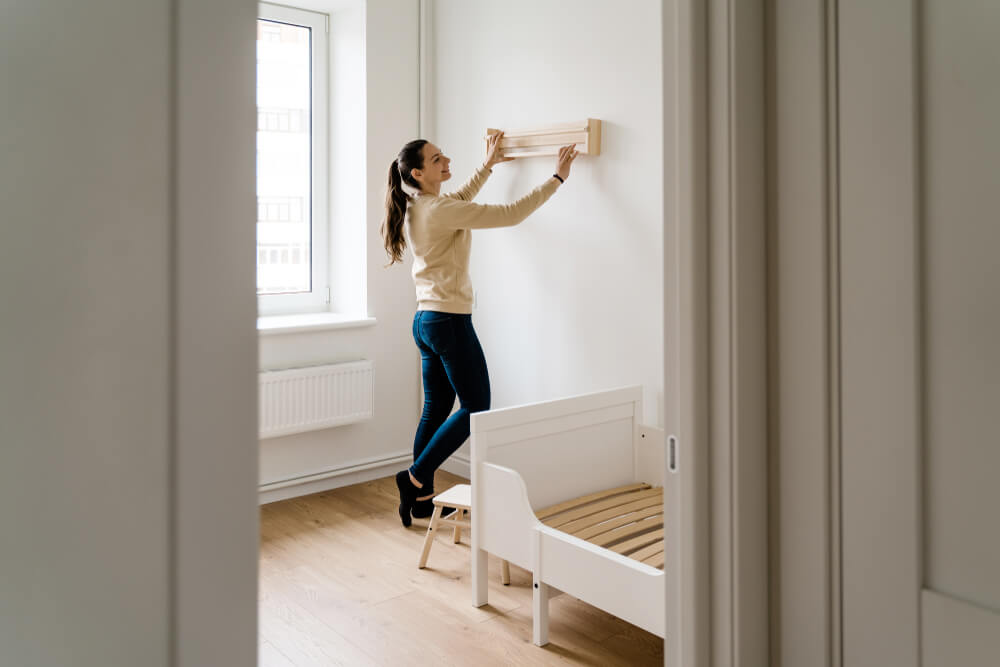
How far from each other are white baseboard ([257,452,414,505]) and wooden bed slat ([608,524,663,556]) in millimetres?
1896

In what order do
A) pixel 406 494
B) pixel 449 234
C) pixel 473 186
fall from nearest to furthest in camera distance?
pixel 449 234, pixel 406 494, pixel 473 186

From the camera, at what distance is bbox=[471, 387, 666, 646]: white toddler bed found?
219 centimetres

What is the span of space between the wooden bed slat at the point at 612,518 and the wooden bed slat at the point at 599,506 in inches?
0.8

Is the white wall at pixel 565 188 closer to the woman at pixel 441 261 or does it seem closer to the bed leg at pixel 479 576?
the woman at pixel 441 261

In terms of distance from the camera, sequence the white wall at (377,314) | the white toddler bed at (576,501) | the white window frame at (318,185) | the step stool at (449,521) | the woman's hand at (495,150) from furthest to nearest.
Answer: the white window frame at (318,185) < the white wall at (377,314) < the woman's hand at (495,150) < the step stool at (449,521) < the white toddler bed at (576,501)

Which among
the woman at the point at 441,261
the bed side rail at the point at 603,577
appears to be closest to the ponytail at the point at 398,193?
the woman at the point at 441,261

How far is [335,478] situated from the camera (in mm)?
3916

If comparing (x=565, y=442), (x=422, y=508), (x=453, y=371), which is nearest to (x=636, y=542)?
(x=565, y=442)

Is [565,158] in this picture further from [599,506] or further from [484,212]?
[599,506]

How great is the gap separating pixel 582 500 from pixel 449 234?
1.16 m

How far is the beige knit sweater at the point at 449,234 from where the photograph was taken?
310 centimetres

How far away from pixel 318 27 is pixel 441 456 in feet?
7.48
